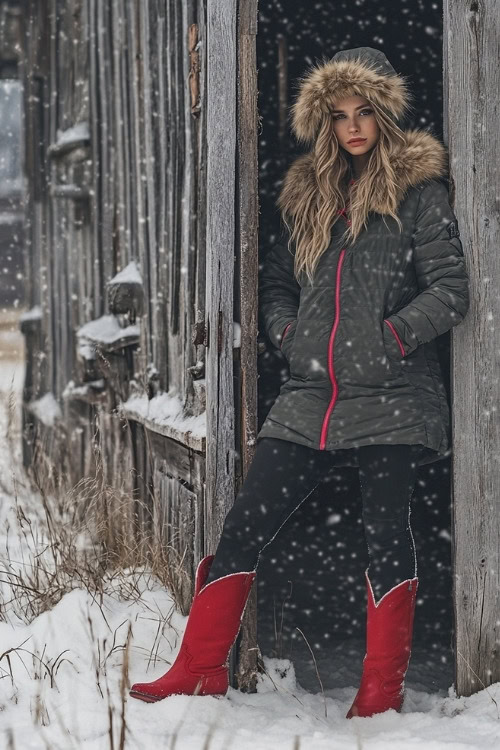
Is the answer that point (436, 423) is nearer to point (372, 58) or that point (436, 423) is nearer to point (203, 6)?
point (372, 58)

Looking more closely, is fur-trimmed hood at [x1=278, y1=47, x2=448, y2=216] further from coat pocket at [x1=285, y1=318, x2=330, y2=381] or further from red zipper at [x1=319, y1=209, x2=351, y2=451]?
coat pocket at [x1=285, y1=318, x2=330, y2=381]

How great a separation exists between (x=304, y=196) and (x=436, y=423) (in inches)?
37.7

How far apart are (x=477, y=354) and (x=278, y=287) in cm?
79

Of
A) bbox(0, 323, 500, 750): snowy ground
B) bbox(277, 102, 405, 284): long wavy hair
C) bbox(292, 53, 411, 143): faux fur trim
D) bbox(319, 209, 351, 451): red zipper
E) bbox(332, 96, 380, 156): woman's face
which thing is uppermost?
bbox(292, 53, 411, 143): faux fur trim

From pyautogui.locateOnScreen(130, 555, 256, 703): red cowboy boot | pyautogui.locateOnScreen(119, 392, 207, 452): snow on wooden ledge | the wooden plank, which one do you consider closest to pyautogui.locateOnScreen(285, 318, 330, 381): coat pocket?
the wooden plank

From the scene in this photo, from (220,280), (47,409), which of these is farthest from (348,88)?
(47,409)

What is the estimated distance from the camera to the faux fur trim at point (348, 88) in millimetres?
2859

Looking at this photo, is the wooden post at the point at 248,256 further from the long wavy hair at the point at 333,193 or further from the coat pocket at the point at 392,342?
the coat pocket at the point at 392,342

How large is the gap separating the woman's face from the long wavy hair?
0.03m

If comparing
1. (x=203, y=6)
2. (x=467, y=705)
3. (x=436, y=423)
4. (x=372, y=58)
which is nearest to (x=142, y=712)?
(x=467, y=705)

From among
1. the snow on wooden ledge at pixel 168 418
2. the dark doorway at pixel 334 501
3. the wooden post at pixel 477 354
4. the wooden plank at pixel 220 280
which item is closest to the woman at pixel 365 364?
the wooden post at pixel 477 354

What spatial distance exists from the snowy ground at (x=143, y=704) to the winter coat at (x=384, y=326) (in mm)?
906

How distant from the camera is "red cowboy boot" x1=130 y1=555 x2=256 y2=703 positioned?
2727 millimetres

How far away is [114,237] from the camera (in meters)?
5.68
